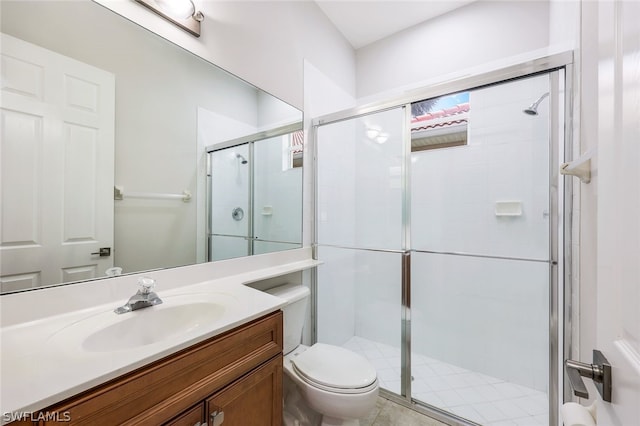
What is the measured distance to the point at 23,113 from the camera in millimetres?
792

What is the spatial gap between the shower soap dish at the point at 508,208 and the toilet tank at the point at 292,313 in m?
1.41

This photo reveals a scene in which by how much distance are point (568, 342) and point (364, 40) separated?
8.62ft

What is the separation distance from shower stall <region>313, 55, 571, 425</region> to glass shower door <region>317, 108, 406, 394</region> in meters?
0.01

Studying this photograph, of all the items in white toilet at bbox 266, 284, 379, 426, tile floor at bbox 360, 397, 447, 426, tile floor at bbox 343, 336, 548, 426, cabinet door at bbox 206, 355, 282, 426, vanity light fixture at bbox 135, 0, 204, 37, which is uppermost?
vanity light fixture at bbox 135, 0, 204, 37

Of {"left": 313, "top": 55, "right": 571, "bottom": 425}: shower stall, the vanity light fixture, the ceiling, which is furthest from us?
the ceiling

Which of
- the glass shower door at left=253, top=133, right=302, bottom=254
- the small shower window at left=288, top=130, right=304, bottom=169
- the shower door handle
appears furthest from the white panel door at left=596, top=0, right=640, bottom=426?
the small shower window at left=288, top=130, right=304, bottom=169

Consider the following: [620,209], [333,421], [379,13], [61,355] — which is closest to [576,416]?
[620,209]

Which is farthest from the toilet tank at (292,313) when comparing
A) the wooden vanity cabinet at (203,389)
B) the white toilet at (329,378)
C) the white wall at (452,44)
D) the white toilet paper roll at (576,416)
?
the white wall at (452,44)

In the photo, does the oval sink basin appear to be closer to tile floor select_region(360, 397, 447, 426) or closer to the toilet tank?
the toilet tank

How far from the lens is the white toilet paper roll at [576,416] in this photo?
505 mm

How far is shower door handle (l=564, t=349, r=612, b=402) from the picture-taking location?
15.6 inches

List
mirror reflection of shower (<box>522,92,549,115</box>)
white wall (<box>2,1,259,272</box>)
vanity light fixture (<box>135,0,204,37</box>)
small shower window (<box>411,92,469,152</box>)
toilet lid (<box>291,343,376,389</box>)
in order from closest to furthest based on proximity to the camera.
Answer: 1. white wall (<box>2,1,259,272</box>)
2. vanity light fixture (<box>135,0,204,37</box>)
3. toilet lid (<box>291,343,376,389</box>)
4. mirror reflection of shower (<box>522,92,549,115</box>)
5. small shower window (<box>411,92,469,152</box>)

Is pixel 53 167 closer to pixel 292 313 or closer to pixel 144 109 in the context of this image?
pixel 144 109

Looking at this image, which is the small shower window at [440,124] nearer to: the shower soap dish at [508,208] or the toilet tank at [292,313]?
the shower soap dish at [508,208]
